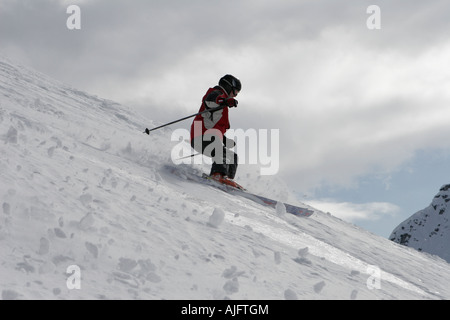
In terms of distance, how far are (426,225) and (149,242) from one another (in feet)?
465

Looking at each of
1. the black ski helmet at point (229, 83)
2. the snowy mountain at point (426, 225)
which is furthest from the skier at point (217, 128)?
the snowy mountain at point (426, 225)

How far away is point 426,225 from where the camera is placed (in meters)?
132

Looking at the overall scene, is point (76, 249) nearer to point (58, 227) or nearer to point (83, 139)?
point (58, 227)

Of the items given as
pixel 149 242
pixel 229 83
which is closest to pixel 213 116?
pixel 229 83

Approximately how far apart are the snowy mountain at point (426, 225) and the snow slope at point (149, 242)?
408ft

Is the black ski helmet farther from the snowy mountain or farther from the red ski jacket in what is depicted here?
the snowy mountain

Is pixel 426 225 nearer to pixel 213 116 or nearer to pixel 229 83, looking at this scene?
→ pixel 229 83

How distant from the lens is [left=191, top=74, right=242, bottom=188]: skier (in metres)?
9.16

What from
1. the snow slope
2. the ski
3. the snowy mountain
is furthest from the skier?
the snowy mountain

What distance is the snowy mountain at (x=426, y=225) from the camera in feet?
412

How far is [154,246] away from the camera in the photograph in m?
4.38
